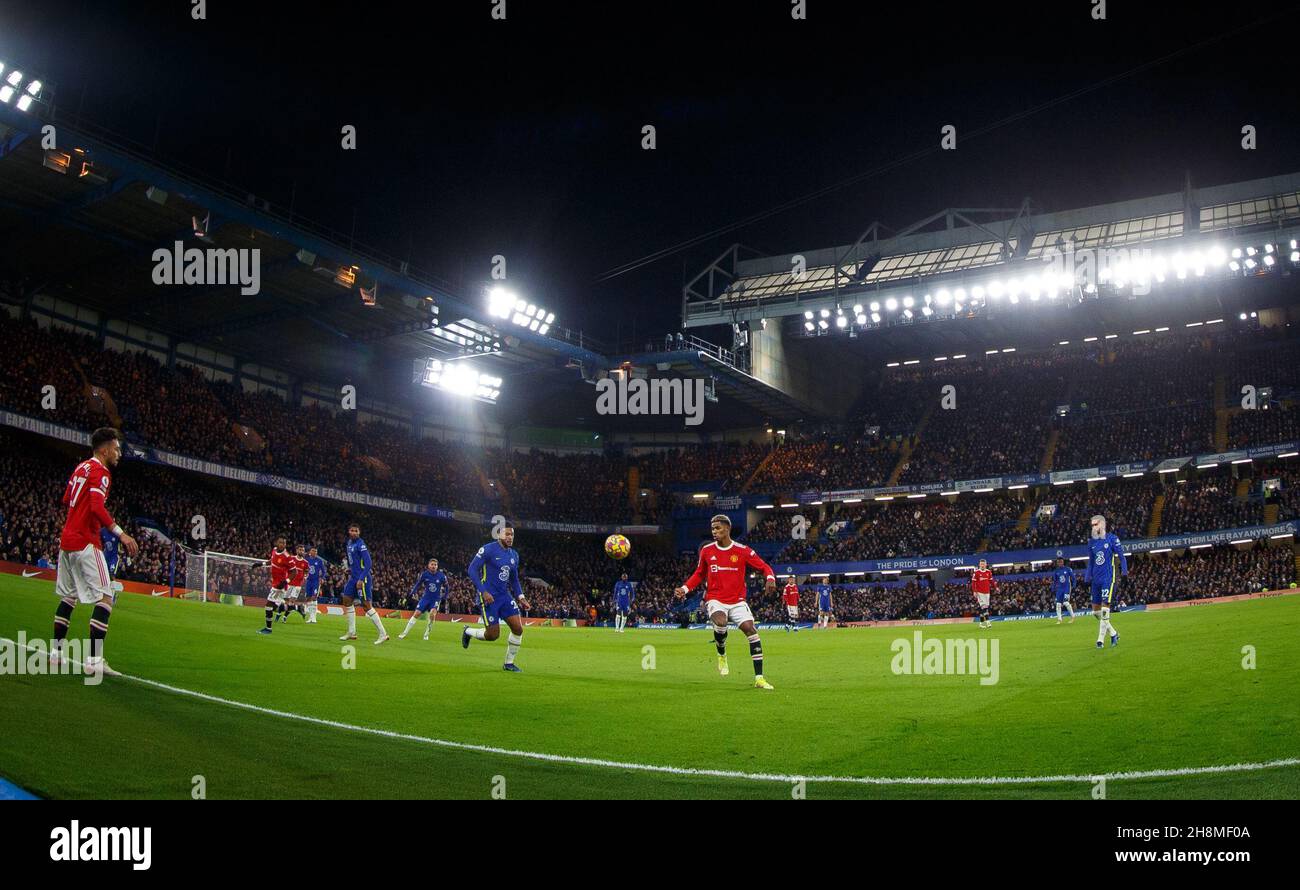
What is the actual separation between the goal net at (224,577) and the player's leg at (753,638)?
26174mm

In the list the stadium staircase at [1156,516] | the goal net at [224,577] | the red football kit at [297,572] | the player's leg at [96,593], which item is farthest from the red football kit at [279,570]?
the stadium staircase at [1156,516]

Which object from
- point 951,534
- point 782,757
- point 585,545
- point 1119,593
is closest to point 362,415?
point 585,545

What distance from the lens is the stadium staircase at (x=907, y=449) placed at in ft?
205

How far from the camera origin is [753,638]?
→ 13969 millimetres

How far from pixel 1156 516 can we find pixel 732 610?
45.3 meters

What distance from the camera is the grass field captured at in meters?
6.68

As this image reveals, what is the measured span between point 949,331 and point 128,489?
164 ft

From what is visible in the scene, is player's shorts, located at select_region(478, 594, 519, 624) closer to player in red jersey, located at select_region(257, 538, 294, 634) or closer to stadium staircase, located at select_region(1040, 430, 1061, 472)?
player in red jersey, located at select_region(257, 538, 294, 634)

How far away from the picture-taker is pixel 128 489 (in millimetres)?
42594
